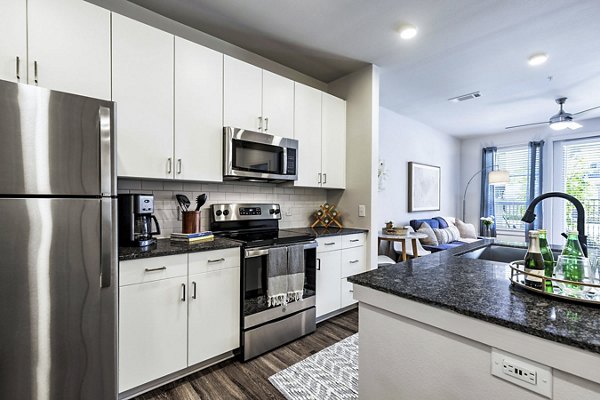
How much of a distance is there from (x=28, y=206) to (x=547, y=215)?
7.14 meters

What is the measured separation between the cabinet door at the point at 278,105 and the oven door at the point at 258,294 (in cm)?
114

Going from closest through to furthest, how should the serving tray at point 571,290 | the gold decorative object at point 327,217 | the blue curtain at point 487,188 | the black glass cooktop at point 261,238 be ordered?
the serving tray at point 571,290 → the black glass cooktop at point 261,238 → the gold decorative object at point 327,217 → the blue curtain at point 487,188

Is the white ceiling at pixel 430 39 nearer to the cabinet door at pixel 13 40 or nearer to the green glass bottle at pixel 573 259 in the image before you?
the cabinet door at pixel 13 40

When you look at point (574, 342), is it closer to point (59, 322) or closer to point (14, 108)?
point (59, 322)

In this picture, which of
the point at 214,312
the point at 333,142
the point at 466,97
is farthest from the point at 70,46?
the point at 466,97

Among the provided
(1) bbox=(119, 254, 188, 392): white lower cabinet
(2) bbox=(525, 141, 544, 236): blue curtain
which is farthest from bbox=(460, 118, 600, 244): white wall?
(1) bbox=(119, 254, 188, 392): white lower cabinet

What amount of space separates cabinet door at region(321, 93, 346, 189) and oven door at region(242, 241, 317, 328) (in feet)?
3.16

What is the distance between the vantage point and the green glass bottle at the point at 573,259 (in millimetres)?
939

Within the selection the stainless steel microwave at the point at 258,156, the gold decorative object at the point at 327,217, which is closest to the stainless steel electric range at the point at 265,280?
the stainless steel microwave at the point at 258,156

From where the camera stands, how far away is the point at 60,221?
131 cm

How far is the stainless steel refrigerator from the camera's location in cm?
121

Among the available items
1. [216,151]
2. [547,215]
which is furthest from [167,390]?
[547,215]

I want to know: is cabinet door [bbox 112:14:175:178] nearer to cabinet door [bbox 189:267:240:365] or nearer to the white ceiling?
the white ceiling

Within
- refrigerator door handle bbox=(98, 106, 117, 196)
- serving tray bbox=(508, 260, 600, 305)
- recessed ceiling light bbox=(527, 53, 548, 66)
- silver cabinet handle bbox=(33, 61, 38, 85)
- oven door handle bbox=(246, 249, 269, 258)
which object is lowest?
oven door handle bbox=(246, 249, 269, 258)
